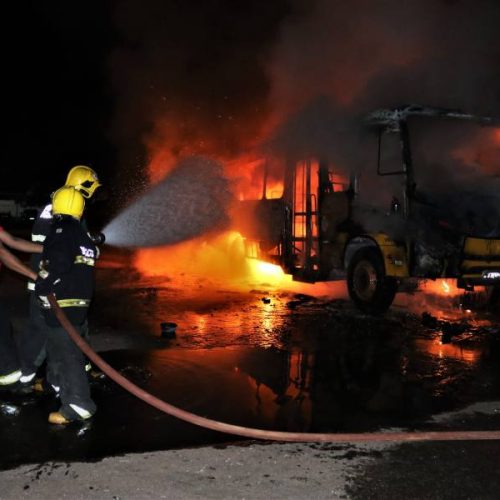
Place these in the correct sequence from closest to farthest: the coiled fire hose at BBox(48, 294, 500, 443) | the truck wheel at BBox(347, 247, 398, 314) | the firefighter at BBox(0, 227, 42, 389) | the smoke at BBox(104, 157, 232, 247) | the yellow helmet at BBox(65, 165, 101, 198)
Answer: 1. the coiled fire hose at BBox(48, 294, 500, 443)
2. the yellow helmet at BBox(65, 165, 101, 198)
3. the firefighter at BBox(0, 227, 42, 389)
4. the truck wheel at BBox(347, 247, 398, 314)
5. the smoke at BBox(104, 157, 232, 247)

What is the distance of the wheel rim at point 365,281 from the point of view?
7418 millimetres

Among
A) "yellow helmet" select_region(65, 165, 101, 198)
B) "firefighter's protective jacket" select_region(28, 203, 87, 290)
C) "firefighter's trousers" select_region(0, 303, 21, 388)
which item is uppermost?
"yellow helmet" select_region(65, 165, 101, 198)

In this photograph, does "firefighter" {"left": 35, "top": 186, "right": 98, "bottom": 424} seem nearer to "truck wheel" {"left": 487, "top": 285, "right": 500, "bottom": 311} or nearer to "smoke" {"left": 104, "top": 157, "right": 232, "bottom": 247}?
"truck wheel" {"left": 487, "top": 285, "right": 500, "bottom": 311}

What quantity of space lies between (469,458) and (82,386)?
2457 millimetres

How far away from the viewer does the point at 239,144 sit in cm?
1118

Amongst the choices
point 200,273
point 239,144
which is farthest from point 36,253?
point 200,273

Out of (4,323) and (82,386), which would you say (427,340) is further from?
(4,323)

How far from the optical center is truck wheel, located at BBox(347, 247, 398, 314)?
7262 mm

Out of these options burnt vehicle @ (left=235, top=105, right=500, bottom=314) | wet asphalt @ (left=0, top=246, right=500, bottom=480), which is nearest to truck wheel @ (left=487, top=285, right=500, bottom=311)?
burnt vehicle @ (left=235, top=105, right=500, bottom=314)

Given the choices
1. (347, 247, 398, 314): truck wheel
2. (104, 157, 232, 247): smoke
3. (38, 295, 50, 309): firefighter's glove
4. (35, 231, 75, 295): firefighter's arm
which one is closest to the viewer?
(35, 231, 75, 295): firefighter's arm

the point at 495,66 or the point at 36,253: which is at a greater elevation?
the point at 495,66

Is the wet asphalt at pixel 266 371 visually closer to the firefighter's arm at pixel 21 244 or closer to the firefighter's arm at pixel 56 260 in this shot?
the firefighter's arm at pixel 56 260

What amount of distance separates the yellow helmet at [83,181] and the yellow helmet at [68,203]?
15 centimetres

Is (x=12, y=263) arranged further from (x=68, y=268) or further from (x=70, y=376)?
(x=70, y=376)
